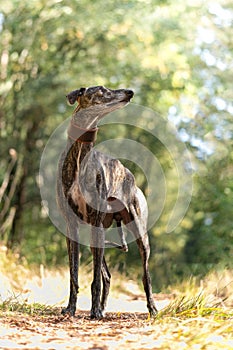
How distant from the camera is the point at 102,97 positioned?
516cm

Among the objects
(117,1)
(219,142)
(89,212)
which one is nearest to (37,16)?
(117,1)

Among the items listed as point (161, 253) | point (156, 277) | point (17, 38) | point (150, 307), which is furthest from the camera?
point (161, 253)

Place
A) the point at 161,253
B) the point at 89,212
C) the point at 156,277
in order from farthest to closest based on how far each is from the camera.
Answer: the point at 161,253, the point at 156,277, the point at 89,212

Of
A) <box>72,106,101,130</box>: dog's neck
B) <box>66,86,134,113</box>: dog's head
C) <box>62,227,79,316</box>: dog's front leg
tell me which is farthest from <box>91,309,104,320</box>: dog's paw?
<box>66,86,134,113</box>: dog's head

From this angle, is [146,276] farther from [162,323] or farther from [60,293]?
[60,293]

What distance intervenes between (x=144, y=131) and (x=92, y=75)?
242cm

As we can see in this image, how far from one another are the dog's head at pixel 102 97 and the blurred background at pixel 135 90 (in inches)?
275

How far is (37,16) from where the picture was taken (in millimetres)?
12914

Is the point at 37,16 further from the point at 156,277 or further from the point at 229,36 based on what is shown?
the point at 156,277

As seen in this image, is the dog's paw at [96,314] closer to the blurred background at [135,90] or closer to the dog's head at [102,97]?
the dog's head at [102,97]

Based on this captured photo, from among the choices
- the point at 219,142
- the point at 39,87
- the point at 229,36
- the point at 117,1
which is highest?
the point at 117,1

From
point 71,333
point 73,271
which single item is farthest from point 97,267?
point 71,333

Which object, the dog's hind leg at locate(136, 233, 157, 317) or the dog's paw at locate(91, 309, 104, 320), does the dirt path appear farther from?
the dog's hind leg at locate(136, 233, 157, 317)

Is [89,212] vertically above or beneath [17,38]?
beneath
